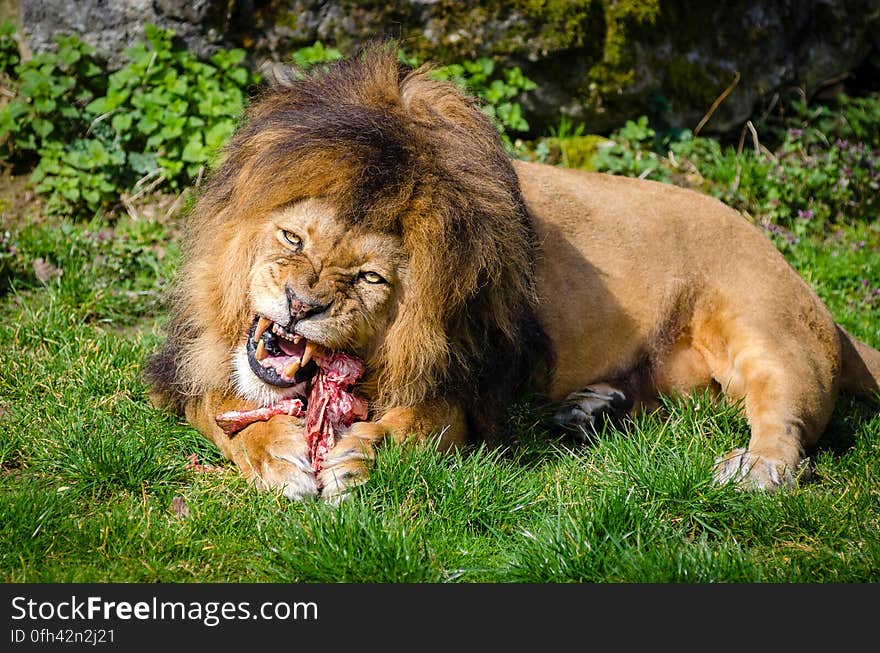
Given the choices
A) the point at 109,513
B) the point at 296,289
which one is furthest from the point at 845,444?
the point at 109,513

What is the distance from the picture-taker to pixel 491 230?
12.0ft

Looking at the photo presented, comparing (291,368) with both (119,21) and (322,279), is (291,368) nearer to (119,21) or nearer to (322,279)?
(322,279)

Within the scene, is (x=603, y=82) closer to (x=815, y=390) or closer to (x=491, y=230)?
(x=815, y=390)

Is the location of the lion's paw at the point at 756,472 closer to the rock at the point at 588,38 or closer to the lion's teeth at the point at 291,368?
the lion's teeth at the point at 291,368

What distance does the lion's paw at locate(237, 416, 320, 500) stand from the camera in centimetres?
370

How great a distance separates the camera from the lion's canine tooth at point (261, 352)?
370cm

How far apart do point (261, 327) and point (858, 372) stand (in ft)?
9.79

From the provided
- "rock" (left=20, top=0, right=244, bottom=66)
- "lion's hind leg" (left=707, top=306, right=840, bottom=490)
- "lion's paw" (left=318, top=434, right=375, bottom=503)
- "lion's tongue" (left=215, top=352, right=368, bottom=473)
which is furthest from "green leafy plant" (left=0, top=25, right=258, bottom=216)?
"lion's hind leg" (left=707, top=306, right=840, bottom=490)

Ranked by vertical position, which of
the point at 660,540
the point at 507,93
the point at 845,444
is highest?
the point at 507,93

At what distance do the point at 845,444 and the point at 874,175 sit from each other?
3176 millimetres

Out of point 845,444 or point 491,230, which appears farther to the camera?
point 845,444

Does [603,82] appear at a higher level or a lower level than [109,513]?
higher

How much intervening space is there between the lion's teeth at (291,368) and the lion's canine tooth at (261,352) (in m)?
0.08

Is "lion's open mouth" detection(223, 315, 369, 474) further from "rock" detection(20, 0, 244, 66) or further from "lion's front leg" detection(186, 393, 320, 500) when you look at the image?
"rock" detection(20, 0, 244, 66)
